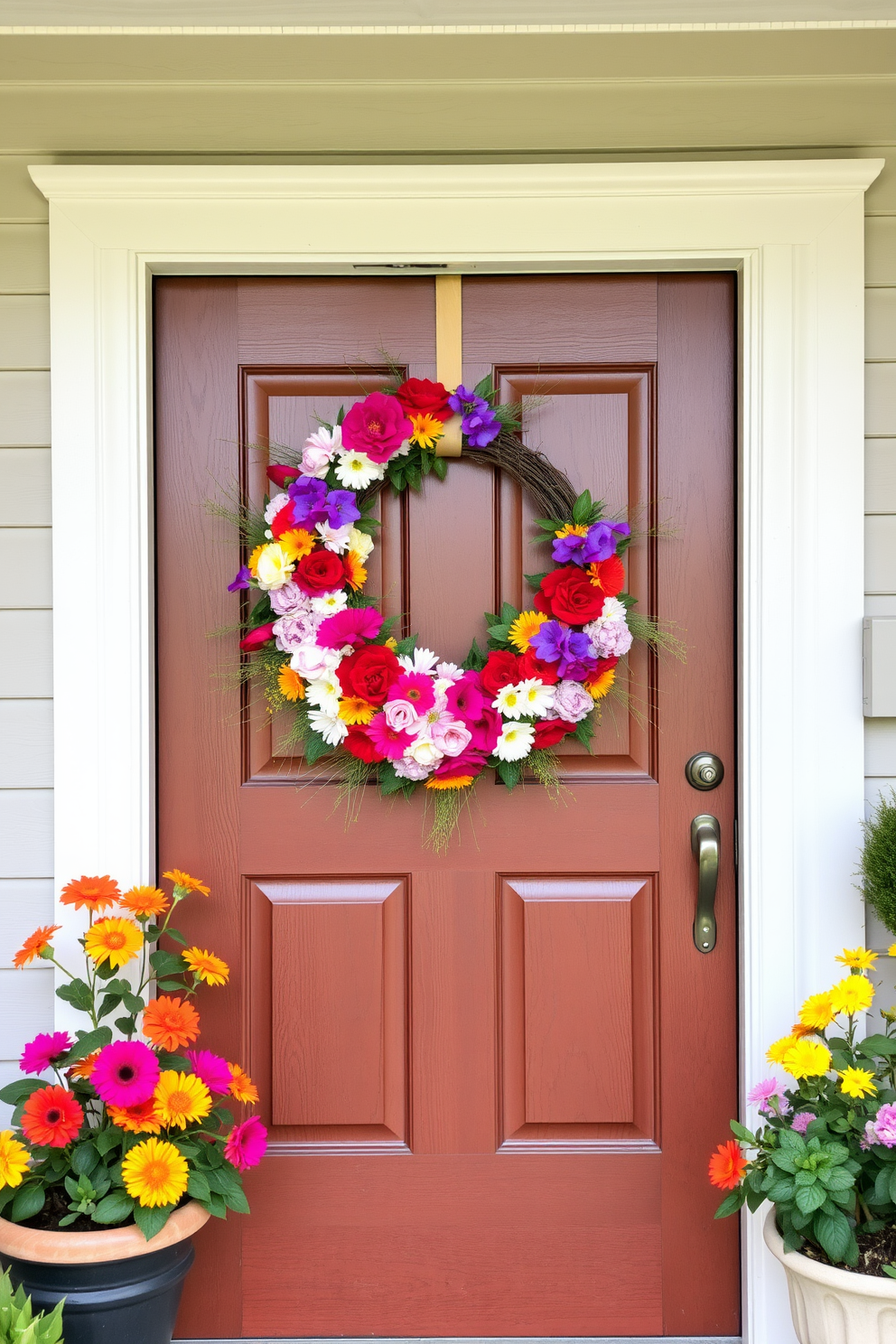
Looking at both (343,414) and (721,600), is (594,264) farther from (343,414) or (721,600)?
(721,600)

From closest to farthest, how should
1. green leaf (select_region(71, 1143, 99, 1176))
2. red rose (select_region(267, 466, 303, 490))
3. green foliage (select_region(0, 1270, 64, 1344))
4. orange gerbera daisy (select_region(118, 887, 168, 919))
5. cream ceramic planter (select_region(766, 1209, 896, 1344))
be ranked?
green foliage (select_region(0, 1270, 64, 1344)) → cream ceramic planter (select_region(766, 1209, 896, 1344)) → green leaf (select_region(71, 1143, 99, 1176)) → orange gerbera daisy (select_region(118, 887, 168, 919)) → red rose (select_region(267, 466, 303, 490))

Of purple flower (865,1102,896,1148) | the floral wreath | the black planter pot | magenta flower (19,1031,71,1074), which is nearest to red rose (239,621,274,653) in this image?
the floral wreath

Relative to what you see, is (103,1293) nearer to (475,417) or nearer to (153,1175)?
(153,1175)

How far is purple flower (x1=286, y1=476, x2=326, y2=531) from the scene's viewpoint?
1.64 m

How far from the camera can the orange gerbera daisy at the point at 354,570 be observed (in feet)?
5.48

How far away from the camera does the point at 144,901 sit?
62.4 inches

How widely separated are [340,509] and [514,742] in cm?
50

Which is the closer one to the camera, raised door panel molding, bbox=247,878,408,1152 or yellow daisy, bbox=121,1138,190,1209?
yellow daisy, bbox=121,1138,190,1209

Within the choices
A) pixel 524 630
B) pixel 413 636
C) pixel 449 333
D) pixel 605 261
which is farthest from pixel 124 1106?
pixel 605 261

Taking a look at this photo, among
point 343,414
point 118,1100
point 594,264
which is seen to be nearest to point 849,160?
point 594,264

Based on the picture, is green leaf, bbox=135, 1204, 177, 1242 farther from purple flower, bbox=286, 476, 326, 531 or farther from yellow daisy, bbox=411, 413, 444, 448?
yellow daisy, bbox=411, 413, 444, 448

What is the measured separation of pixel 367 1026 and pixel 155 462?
1092mm

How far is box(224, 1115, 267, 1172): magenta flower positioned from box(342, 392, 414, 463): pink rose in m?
1.09

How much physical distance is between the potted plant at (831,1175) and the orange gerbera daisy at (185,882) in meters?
0.93
